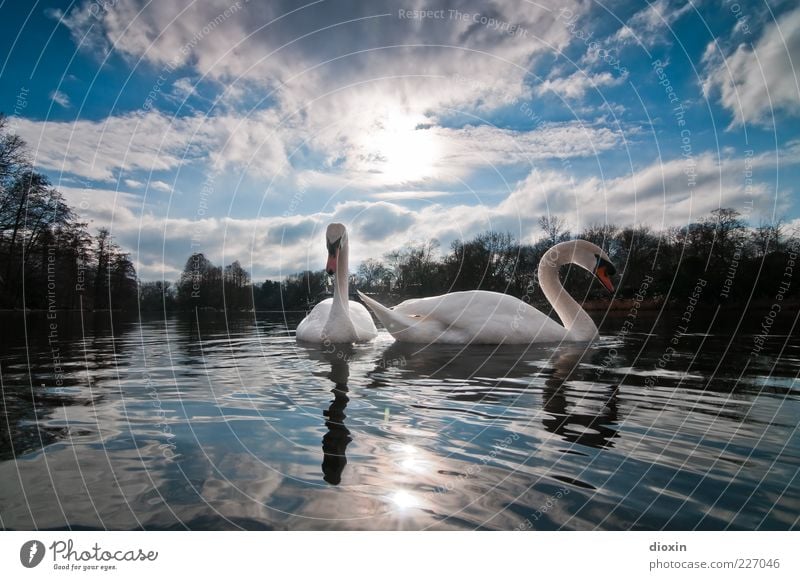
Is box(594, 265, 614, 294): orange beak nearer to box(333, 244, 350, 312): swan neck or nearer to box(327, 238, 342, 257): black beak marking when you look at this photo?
box(333, 244, 350, 312): swan neck

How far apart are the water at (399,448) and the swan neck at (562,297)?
3.23m

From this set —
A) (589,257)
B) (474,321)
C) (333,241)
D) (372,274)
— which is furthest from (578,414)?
(372,274)

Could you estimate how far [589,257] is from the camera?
10.6 metres

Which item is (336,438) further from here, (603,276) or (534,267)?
(534,267)

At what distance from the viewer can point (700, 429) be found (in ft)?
12.1

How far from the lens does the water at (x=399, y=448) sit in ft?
7.83

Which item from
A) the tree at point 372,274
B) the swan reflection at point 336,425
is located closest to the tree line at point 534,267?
the tree at point 372,274

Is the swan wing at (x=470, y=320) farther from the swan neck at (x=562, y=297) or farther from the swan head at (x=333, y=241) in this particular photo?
the swan head at (x=333, y=241)

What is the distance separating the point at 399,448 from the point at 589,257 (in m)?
8.69

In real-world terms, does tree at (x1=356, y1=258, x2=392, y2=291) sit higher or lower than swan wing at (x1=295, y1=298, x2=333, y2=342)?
higher

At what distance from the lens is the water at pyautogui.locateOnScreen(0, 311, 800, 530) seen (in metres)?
2.39

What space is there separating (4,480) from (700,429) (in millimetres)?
4496

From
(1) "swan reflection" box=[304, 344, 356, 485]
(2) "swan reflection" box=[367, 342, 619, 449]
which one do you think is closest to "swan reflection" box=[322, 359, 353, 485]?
(1) "swan reflection" box=[304, 344, 356, 485]
